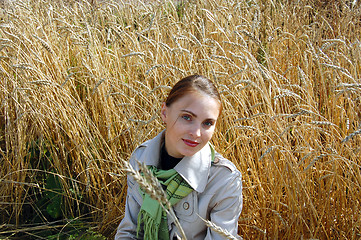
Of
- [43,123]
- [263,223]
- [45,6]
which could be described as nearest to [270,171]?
[263,223]

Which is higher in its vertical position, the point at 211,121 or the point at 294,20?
the point at 294,20

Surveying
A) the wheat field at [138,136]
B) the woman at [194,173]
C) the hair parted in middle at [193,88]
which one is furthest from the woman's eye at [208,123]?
the wheat field at [138,136]

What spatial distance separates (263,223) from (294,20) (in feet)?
6.67

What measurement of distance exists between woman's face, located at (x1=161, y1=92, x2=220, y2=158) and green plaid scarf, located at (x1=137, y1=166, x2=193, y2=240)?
0.36 feet

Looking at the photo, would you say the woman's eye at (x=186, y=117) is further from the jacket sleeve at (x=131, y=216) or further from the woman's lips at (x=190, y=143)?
the jacket sleeve at (x=131, y=216)

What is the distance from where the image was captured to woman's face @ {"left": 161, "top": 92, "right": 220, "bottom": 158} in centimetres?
153

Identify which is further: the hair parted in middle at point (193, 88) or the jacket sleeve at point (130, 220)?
the jacket sleeve at point (130, 220)

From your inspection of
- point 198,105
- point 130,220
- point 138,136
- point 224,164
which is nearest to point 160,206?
point 130,220

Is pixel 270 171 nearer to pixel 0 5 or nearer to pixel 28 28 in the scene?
pixel 28 28

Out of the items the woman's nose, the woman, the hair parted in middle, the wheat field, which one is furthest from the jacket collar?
the wheat field

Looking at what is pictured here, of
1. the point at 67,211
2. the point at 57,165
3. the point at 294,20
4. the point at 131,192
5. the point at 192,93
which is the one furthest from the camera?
the point at 294,20

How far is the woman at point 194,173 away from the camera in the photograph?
5.04 ft

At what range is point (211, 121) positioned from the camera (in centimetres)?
156

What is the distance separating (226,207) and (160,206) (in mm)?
251
